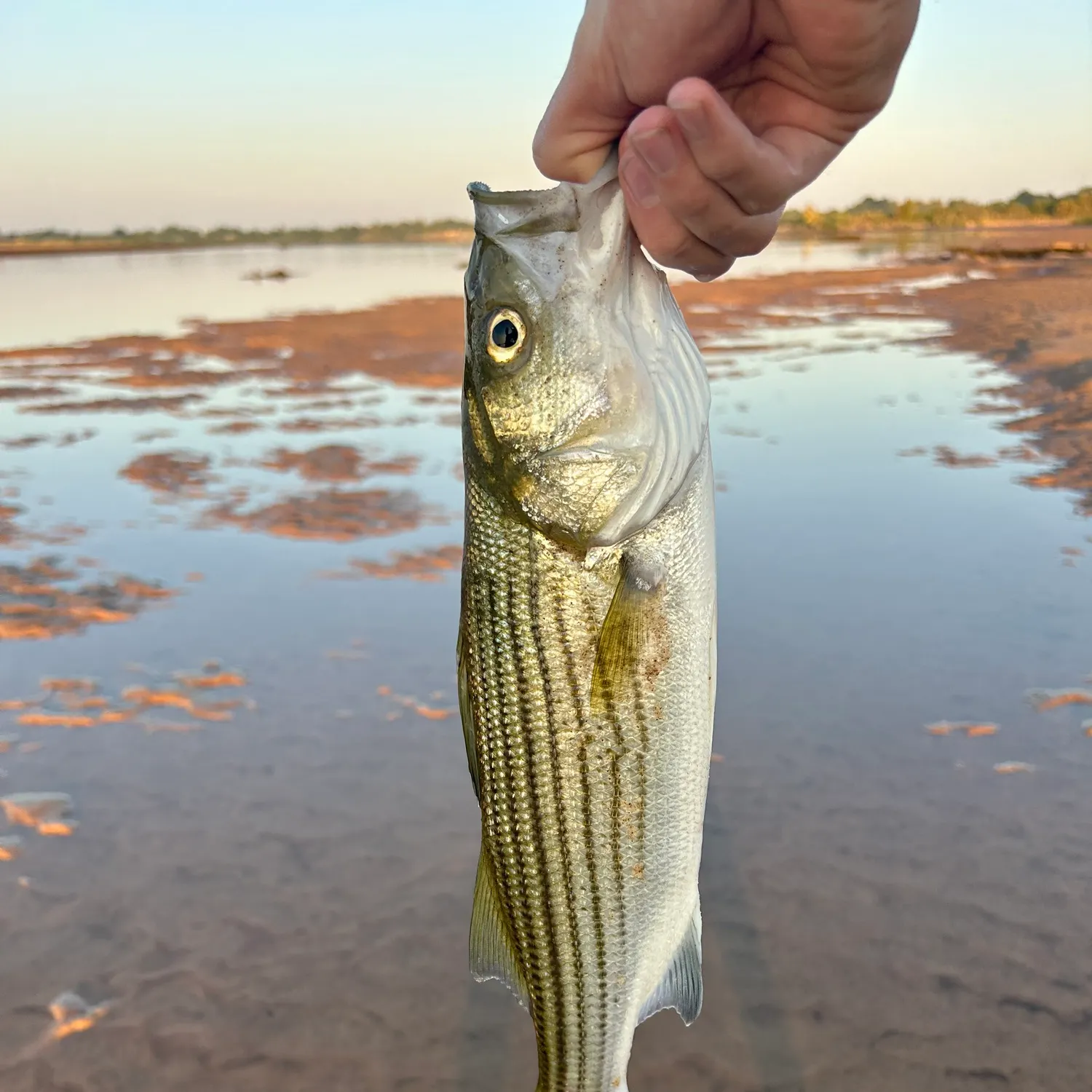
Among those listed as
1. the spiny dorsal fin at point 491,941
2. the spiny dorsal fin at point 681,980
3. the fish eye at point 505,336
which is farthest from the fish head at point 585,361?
the spiny dorsal fin at point 681,980

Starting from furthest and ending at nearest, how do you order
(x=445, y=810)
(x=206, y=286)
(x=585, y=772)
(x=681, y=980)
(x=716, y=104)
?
(x=206, y=286), (x=445, y=810), (x=681, y=980), (x=585, y=772), (x=716, y=104)

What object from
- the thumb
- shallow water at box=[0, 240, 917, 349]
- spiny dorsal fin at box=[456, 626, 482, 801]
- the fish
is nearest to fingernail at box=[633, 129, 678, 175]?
the fish

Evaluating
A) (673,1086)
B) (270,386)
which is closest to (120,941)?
(673,1086)

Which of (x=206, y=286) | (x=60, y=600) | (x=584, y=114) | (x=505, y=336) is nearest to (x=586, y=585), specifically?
(x=505, y=336)

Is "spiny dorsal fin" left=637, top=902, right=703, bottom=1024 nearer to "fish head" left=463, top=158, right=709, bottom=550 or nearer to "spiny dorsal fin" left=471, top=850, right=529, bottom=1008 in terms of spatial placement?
"spiny dorsal fin" left=471, top=850, right=529, bottom=1008

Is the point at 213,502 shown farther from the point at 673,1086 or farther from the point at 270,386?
the point at 673,1086

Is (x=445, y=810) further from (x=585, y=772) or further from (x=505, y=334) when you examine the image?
(x=505, y=334)

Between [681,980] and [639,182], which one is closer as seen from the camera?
[639,182]
